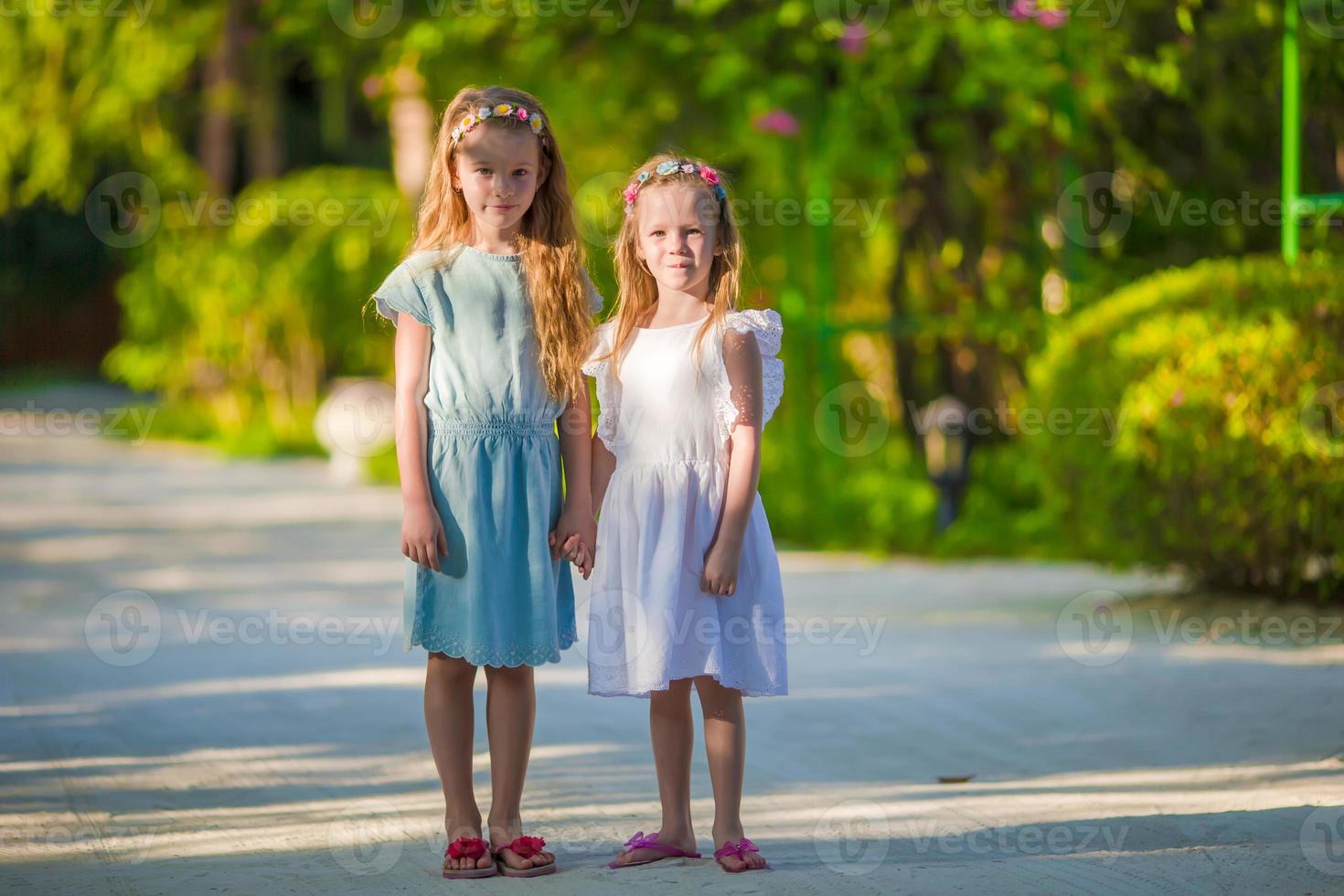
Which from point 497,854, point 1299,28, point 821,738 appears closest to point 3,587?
point 821,738

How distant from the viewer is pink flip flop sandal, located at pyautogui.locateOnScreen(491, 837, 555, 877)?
345 centimetres

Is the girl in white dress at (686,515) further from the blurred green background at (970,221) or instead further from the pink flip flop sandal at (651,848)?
the blurred green background at (970,221)

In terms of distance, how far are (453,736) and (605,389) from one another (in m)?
0.79

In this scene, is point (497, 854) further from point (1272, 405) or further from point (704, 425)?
point (1272, 405)

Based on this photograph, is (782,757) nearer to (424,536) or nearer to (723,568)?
(723,568)

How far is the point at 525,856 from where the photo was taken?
11.4 feet

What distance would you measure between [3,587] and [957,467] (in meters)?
5.13

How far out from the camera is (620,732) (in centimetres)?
507

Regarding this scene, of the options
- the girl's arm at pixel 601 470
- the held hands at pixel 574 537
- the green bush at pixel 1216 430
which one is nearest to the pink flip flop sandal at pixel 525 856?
the held hands at pixel 574 537

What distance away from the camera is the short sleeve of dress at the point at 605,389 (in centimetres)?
361

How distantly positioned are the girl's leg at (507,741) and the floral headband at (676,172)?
3.40ft

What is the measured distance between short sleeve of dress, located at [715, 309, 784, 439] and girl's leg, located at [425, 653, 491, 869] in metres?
0.75

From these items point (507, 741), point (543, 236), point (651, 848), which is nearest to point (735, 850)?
point (651, 848)

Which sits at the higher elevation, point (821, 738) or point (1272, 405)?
point (1272, 405)
